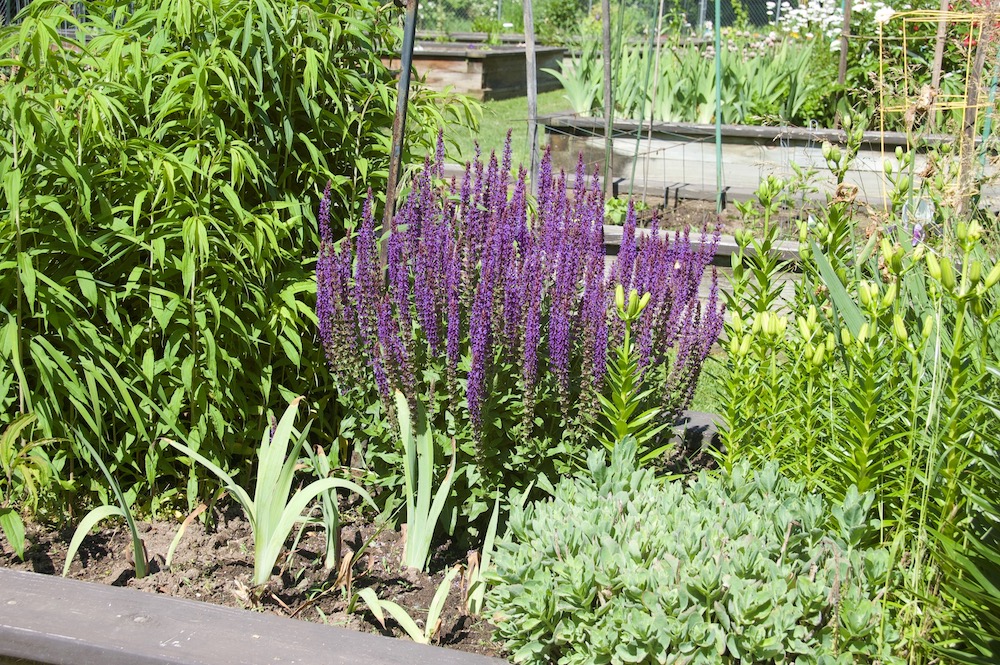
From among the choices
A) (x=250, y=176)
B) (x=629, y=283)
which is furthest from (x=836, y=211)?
(x=250, y=176)

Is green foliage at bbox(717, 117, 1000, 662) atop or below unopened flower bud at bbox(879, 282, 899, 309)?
below

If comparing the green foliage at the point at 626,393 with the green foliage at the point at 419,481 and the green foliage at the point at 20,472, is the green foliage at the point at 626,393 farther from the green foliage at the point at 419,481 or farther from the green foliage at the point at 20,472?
the green foliage at the point at 20,472

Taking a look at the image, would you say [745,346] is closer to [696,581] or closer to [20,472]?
[696,581]

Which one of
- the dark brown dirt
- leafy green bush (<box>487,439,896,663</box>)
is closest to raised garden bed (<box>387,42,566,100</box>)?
the dark brown dirt

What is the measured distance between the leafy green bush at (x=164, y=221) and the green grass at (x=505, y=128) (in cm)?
389

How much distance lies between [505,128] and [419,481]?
812 cm

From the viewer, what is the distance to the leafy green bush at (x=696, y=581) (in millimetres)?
1906

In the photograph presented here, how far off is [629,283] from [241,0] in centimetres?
148

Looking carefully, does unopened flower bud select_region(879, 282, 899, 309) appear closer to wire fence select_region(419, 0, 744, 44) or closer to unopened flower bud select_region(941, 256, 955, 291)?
unopened flower bud select_region(941, 256, 955, 291)

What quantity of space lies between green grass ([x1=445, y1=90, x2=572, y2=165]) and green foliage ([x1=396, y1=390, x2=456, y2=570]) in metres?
4.48

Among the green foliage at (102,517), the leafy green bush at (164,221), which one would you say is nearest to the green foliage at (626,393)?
the leafy green bush at (164,221)

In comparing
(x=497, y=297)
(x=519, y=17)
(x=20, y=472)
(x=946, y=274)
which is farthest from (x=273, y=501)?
(x=519, y=17)

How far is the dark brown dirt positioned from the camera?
247 centimetres

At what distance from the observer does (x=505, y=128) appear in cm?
1025
